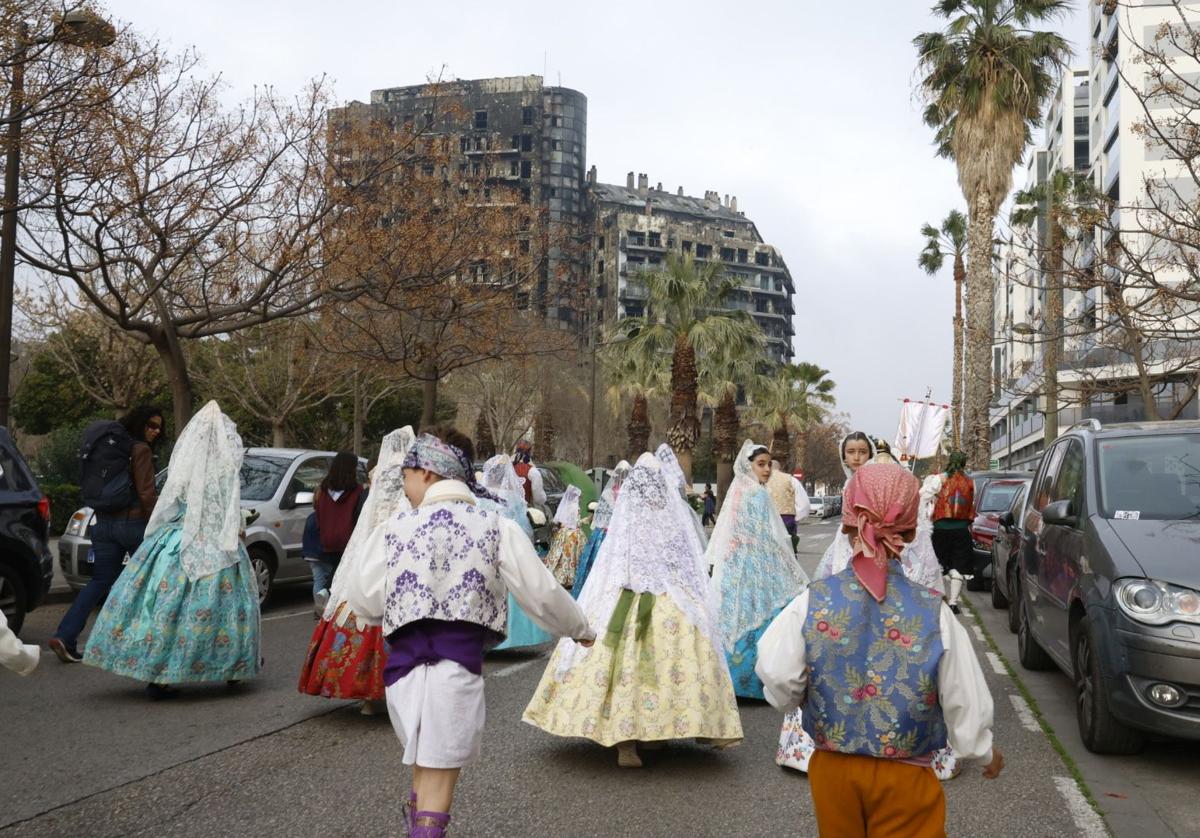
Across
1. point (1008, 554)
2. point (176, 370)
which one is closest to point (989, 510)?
point (1008, 554)

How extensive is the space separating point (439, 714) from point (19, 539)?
7042 mm

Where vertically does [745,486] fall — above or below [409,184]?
below

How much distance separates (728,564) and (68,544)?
304 inches

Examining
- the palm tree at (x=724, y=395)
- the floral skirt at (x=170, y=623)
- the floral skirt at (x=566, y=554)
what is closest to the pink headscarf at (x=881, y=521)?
the floral skirt at (x=170, y=623)

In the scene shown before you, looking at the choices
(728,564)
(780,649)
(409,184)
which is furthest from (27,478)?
(409,184)

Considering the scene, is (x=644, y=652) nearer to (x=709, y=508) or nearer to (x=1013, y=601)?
(x=1013, y=601)

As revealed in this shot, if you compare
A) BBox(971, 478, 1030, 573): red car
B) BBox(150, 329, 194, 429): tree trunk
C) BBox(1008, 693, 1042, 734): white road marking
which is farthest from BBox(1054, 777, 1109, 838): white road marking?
BBox(150, 329, 194, 429): tree trunk

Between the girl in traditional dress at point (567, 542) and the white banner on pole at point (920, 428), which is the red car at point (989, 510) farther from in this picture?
the girl in traditional dress at point (567, 542)

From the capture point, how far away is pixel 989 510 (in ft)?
60.7

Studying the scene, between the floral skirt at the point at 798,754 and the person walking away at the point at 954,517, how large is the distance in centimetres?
716

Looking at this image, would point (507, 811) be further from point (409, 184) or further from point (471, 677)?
point (409, 184)

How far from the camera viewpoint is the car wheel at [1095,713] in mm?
6648

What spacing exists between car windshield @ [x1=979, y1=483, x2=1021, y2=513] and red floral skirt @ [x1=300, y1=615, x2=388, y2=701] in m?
13.2

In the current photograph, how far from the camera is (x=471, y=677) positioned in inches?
165
